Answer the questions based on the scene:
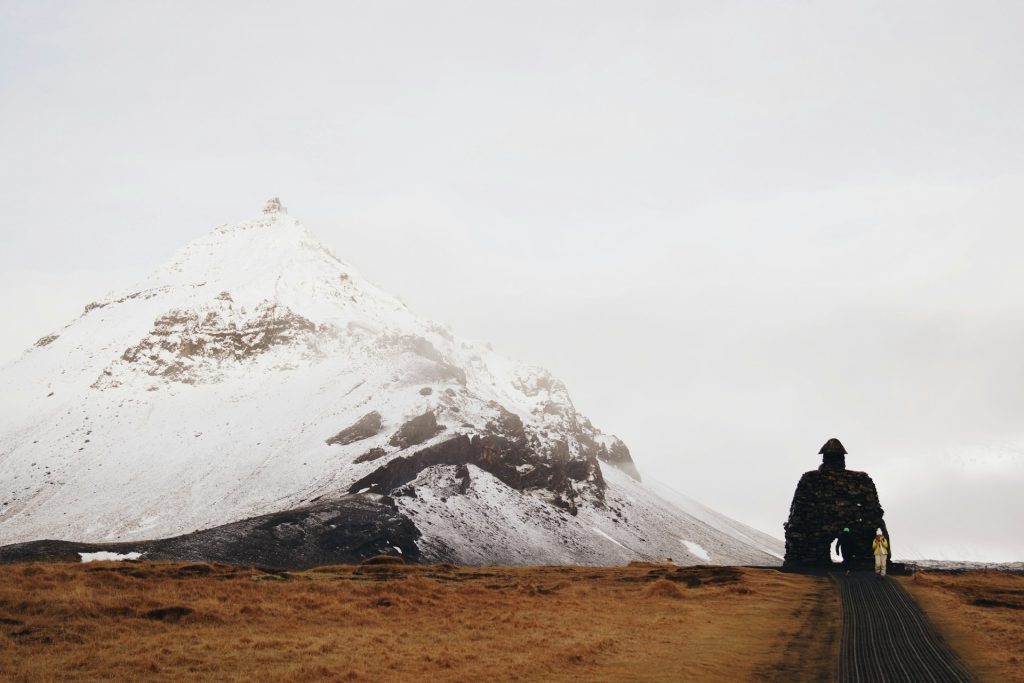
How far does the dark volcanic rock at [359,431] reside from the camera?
5738 inches

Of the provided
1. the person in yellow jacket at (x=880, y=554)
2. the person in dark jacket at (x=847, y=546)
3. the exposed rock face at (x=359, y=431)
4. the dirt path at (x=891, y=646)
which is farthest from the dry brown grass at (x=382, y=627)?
the exposed rock face at (x=359, y=431)

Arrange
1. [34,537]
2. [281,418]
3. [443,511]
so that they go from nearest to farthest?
1. [443,511]
2. [34,537]
3. [281,418]

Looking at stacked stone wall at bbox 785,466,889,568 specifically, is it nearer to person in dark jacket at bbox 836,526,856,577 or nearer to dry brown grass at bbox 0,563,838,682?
person in dark jacket at bbox 836,526,856,577

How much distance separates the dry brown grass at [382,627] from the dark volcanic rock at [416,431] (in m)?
97.0

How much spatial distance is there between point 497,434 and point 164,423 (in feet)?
241

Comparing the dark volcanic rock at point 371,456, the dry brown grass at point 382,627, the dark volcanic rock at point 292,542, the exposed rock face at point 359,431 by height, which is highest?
the exposed rock face at point 359,431

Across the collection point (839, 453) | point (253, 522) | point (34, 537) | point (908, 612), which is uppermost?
point (839, 453)

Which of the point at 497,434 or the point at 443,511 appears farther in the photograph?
the point at 497,434

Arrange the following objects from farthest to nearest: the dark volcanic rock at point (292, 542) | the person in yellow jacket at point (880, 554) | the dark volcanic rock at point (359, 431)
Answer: the dark volcanic rock at point (359, 431), the dark volcanic rock at point (292, 542), the person in yellow jacket at point (880, 554)

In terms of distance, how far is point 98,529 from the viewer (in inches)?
5037

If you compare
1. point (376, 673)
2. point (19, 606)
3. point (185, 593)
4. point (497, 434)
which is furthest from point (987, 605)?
point (497, 434)

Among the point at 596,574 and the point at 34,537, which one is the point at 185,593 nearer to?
the point at 596,574

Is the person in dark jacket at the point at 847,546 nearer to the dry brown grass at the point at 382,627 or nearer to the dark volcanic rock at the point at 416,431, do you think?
the dry brown grass at the point at 382,627

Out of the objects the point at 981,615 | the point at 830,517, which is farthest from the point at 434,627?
the point at 830,517
